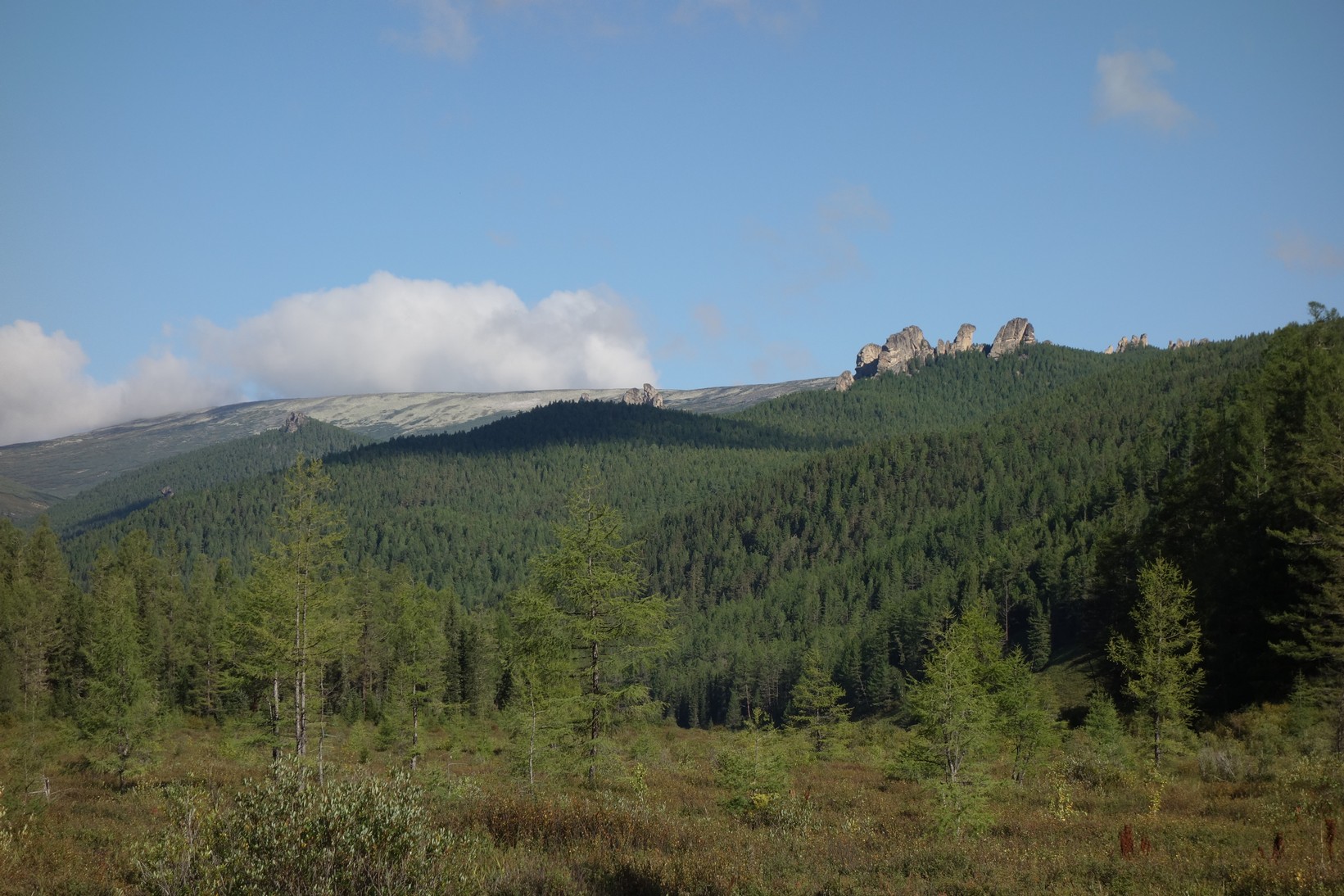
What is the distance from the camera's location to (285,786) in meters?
8.15

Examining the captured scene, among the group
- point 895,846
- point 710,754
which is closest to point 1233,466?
point 710,754

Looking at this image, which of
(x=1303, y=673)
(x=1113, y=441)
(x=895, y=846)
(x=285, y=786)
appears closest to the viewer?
(x=285, y=786)

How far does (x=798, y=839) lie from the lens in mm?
12125

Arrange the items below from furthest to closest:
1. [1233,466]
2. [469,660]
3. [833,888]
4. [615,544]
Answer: [469,660], [1233,466], [615,544], [833,888]

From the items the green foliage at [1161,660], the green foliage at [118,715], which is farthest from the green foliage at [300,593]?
the green foliage at [1161,660]

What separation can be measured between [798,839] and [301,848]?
24.7 feet

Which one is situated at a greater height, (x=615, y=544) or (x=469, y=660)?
(x=615, y=544)

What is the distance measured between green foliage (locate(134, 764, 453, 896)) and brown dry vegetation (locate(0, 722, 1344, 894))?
1.48 ft

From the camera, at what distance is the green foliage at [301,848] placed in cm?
735

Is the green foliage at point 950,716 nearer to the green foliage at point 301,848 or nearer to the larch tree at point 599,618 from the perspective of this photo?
the larch tree at point 599,618

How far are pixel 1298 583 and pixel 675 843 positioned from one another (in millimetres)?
34997

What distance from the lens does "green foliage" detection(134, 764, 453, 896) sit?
735 centimetres

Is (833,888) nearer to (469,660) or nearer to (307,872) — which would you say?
(307,872)

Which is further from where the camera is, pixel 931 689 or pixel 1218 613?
pixel 1218 613
